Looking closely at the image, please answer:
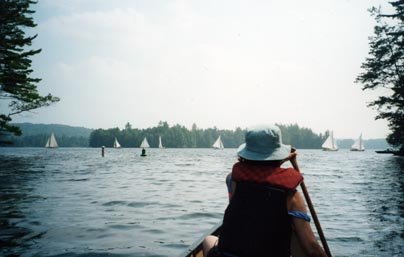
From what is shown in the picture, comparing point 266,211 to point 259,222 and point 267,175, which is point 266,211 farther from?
point 267,175

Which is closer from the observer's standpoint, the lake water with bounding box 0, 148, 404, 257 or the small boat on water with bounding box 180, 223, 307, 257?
the small boat on water with bounding box 180, 223, 307, 257

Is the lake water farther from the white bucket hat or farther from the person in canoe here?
the white bucket hat

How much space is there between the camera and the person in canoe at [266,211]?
2.91 m

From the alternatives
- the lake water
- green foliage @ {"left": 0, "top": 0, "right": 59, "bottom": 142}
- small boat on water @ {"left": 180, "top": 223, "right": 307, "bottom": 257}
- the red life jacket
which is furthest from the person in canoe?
green foliage @ {"left": 0, "top": 0, "right": 59, "bottom": 142}

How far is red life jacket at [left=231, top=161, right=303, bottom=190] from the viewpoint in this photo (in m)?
2.93

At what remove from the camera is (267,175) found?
302cm

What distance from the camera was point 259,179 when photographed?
3.03 metres

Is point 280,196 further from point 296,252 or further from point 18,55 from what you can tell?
point 18,55

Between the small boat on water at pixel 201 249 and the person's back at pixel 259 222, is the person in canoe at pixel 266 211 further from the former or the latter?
the small boat on water at pixel 201 249

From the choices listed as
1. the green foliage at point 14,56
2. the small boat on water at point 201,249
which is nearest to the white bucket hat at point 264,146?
the small boat on water at point 201,249

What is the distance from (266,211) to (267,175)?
33 centimetres

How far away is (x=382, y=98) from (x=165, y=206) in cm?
3358

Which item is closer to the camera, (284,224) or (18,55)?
(284,224)

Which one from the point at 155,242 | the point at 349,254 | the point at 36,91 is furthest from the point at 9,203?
the point at 36,91
